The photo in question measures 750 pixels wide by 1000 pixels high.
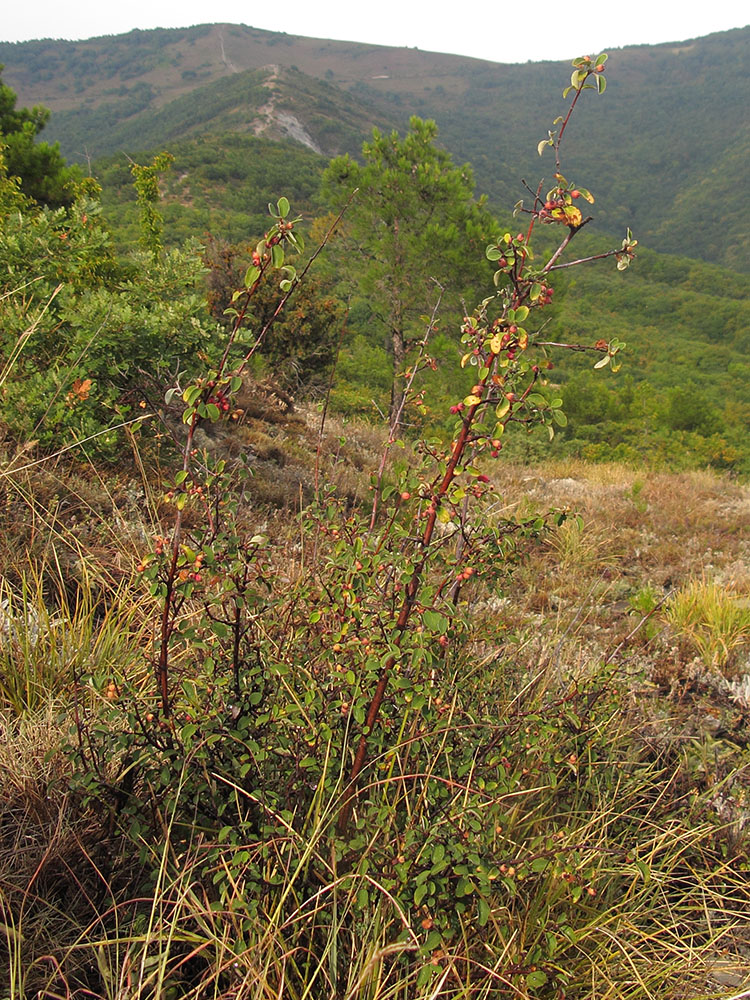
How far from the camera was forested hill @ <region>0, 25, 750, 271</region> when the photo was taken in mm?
73750

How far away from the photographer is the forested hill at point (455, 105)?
73750 millimetres

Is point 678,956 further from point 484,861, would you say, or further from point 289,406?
point 289,406

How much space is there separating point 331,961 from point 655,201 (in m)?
111

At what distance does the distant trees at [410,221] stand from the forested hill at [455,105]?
43971mm

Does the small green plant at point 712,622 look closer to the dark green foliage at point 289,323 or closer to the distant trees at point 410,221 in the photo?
the dark green foliage at point 289,323

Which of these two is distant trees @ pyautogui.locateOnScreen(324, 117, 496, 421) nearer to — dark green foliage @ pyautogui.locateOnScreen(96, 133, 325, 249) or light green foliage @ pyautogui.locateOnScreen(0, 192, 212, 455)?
light green foliage @ pyautogui.locateOnScreen(0, 192, 212, 455)

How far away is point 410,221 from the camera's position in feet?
32.4

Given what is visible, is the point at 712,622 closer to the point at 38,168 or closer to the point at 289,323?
the point at 289,323

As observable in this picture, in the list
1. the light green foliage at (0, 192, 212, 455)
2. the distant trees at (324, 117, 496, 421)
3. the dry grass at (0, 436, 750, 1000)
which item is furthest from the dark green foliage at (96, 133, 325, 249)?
the dry grass at (0, 436, 750, 1000)

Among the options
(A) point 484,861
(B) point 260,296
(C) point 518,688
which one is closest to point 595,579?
(C) point 518,688

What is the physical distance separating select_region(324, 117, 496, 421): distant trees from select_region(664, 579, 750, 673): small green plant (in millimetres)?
6689

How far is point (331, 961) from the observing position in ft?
3.66

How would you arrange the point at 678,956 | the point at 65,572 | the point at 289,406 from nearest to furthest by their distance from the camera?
the point at 678,956
the point at 65,572
the point at 289,406

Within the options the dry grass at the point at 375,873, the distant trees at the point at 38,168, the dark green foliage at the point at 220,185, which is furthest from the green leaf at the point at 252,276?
the dark green foliage at the point at 220,185
